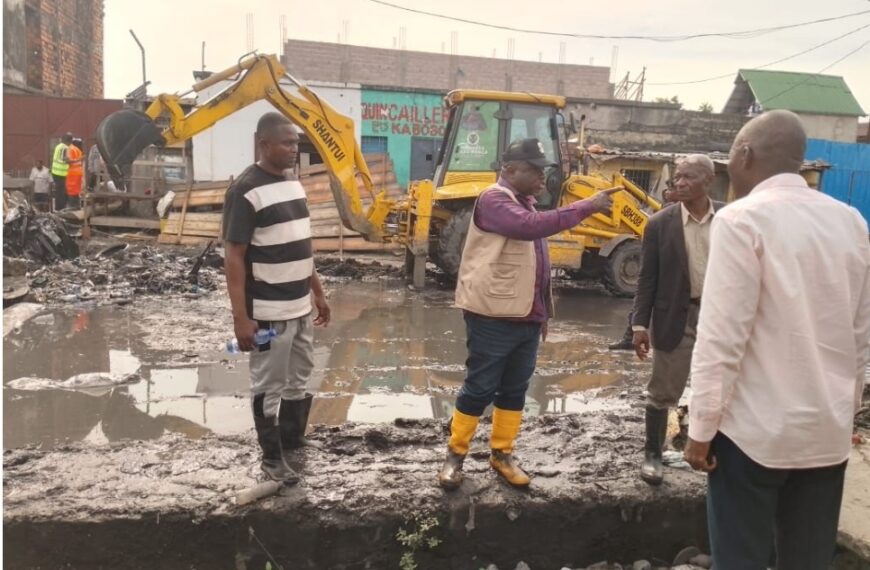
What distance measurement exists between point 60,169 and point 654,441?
14689mm

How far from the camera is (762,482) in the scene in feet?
6.33

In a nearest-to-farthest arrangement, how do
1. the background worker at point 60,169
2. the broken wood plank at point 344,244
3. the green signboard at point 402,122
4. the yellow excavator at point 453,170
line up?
the yellow excavator at point 453,170, the broken wood plank at point 344,244, the background worker at point 60,169, the green signboard at point 402,122

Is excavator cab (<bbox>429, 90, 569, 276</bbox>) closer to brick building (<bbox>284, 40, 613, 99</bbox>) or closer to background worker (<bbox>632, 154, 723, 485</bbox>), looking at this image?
background worker (<bbox>632, 154, 723, 485</bbox>)

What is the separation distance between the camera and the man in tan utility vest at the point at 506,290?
2934mm

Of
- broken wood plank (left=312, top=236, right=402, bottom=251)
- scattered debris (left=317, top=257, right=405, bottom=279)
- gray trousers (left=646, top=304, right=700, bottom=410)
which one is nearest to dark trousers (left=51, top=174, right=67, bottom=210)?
broken wood plank (left=312, top=236, right=402, bottom=251)

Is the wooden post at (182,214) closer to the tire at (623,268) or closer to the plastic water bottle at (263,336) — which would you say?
the tire at (623,268)

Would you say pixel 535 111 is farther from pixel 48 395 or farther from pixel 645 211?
pixel 48 395

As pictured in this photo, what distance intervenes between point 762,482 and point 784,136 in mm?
1039

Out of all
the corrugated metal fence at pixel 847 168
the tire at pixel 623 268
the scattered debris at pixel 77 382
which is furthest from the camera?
the corrugated metal fence at pixel 847 168

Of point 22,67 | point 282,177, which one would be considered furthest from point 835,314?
point 22,67

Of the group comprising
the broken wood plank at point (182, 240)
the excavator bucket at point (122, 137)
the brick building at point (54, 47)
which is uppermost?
the brick building at point (54, 47)

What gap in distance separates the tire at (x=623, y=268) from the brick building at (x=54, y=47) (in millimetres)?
13934

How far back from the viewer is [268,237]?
3.04 meters

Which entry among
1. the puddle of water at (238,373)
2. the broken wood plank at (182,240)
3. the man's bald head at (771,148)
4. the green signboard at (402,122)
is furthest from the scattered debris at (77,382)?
the green signboard at (402,122)
